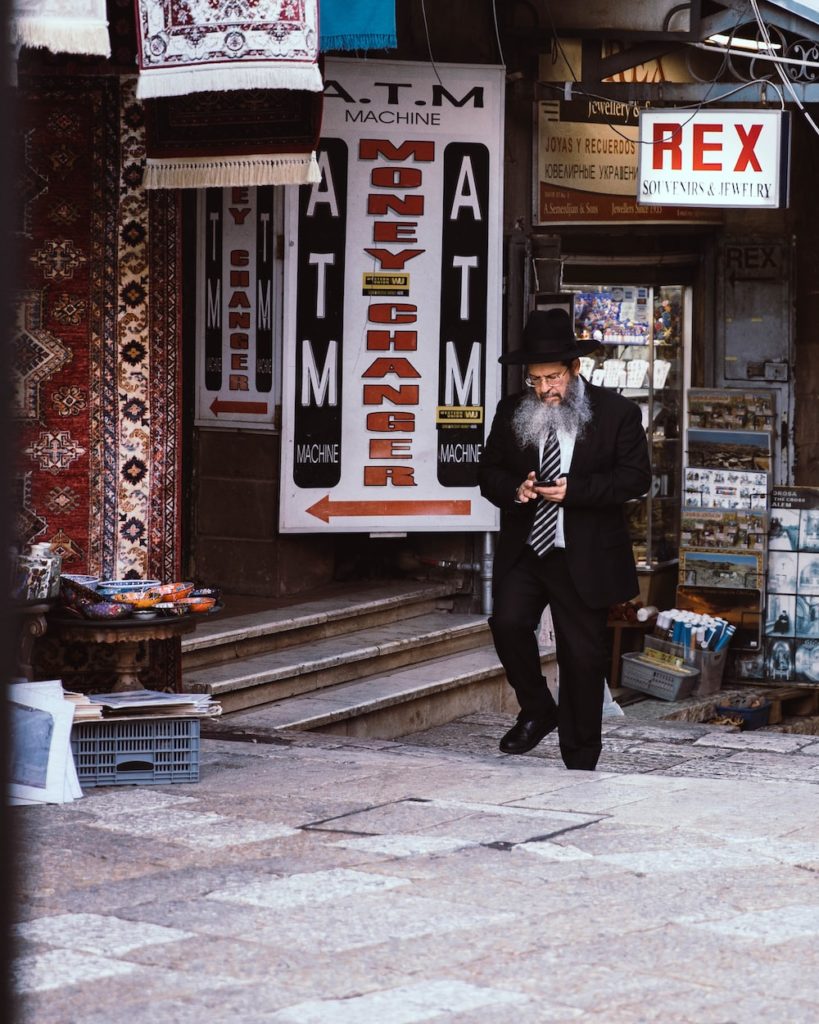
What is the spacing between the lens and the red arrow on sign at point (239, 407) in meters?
9.94

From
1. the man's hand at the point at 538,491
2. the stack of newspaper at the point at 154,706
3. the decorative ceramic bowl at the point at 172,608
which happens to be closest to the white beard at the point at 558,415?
the man's hand at the point at 538,491

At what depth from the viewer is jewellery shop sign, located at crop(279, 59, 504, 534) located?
9.66 meters

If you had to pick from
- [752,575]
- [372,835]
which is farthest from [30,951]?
[752,575]

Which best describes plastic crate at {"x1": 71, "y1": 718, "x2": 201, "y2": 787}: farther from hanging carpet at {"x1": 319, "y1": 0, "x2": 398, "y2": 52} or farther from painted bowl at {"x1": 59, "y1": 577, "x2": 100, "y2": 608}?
hanging carpet at {"x1": 319, "y1": 0, "x2": 398, "y2": 52}

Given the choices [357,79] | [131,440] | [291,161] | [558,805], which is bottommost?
[558,805]

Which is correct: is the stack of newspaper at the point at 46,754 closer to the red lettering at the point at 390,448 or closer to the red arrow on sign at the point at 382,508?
the red arrow on sign at the point at 382,508

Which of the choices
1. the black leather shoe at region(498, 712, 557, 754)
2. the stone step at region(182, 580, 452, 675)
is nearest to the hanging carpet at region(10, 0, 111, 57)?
the black leather shoe at region(498, 712, 557, 754)

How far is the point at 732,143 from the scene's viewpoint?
9852mm

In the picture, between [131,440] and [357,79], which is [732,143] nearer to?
[357,79]

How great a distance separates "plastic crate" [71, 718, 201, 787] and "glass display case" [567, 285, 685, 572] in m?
6.81

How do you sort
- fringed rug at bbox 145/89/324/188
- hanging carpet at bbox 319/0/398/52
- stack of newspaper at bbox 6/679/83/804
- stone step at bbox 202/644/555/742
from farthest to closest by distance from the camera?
stone step at bbox 202/644/555/742
hanging carpet at bbox 319/0/398/52
fringed rug at bbox 145/89/324/188
stack of newspaper at bbox 6/679/83/804

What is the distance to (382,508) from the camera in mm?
9945

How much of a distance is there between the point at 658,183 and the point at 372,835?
567cm

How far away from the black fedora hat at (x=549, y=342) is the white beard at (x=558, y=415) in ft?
0.48
